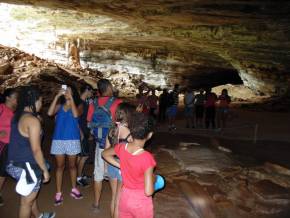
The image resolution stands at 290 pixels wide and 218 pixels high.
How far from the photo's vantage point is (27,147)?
13.1 feet

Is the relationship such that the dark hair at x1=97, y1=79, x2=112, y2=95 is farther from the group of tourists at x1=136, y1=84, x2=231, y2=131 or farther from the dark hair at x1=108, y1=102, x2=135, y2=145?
the group of tourists at x1=136, y1=84, x2=231, y2=131

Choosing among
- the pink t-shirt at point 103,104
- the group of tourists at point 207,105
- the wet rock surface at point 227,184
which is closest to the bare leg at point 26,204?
the pink t-shirt at point 103,104

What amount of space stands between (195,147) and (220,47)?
11.9 metres

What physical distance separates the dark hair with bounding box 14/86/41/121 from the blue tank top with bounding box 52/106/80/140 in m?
1.12

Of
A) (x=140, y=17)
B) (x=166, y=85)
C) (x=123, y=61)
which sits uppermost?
(x=140, y=17)

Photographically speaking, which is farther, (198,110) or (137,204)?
(198,110)

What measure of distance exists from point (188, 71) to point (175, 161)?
73.6ft

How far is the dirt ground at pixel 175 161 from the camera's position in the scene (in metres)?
5.48

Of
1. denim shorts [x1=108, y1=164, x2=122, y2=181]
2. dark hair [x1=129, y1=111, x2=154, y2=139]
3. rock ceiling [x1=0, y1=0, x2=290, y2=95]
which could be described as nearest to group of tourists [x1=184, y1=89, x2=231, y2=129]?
rock ceiling [x1=0, y1=0, x2=290, y2=95]

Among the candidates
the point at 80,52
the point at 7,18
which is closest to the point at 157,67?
the point at 80,52

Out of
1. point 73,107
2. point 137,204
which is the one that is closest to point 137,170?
point 137,204

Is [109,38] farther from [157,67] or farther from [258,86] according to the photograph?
[258,86]

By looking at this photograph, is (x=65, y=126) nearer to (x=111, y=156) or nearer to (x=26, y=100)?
(x=26, y=100)

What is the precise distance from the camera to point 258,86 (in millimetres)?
26125
